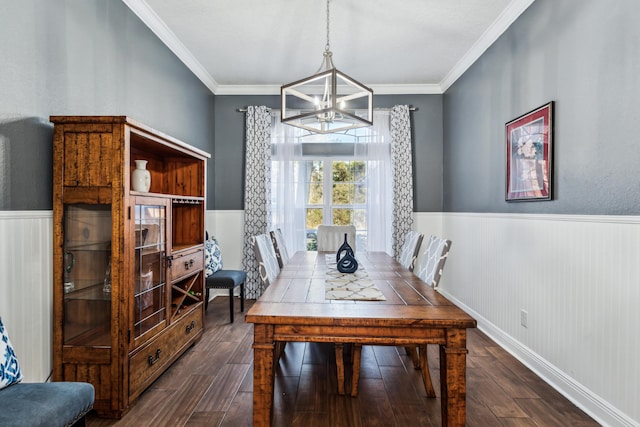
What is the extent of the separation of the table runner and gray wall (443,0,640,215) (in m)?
1.36

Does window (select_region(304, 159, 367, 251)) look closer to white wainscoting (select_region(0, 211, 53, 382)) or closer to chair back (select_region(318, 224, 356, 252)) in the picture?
chair back (select_region(318, 224, 356, 252))

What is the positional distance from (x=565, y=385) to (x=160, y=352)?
104 inches

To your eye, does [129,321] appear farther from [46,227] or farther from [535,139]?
[535,139]

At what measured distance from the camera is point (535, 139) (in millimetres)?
2555

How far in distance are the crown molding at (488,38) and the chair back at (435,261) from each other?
6.48 feet

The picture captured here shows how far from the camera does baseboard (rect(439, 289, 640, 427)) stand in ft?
6.05

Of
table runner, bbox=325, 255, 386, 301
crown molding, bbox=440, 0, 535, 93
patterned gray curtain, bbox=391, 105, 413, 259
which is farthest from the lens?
patterned gray curtain, bbox=391, 105, 413, 259

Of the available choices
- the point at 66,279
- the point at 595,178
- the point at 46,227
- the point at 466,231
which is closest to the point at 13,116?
the point at 46,227

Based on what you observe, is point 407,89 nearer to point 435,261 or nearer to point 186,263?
point 435,261

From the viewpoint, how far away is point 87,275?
6.48 feet

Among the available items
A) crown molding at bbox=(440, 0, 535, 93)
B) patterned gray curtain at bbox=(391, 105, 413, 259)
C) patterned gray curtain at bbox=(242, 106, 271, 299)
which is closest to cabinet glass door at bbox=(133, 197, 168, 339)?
patterned gray curtain at bbox=(242, 106, 271, 299)

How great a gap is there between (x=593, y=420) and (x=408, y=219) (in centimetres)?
284

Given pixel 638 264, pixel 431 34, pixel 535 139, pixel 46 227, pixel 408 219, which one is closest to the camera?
pixel 638 264

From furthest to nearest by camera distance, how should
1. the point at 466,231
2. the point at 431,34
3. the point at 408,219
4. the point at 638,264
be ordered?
the point at 408,219 < the point at 466,231 < the point at 431,34 < the point at 638,264
